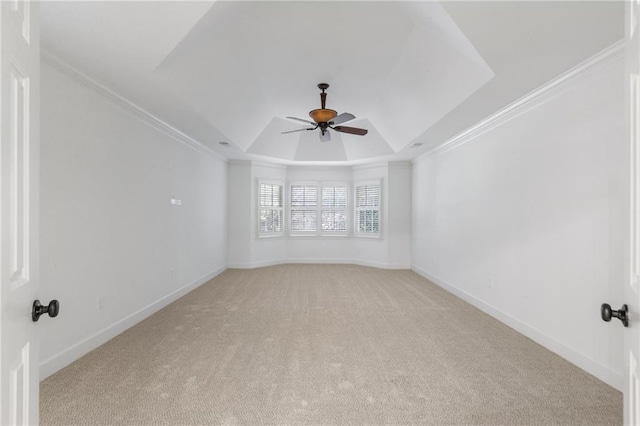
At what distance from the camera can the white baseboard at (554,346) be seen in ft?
8.27

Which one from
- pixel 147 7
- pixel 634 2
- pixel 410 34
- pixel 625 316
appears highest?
pixel 410 34

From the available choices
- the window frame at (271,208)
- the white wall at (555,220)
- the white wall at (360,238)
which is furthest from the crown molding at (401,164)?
the window frame at (271,208)

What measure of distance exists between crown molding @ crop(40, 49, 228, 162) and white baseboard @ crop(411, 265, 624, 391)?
462cm

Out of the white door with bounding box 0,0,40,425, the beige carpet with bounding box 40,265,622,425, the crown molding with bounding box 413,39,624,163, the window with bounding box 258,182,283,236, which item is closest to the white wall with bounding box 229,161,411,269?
the window with bounding box 258,182,283,236

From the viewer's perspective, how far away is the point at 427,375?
264 centimetres

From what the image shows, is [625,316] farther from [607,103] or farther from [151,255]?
[151,255]

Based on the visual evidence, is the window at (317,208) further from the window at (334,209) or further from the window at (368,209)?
the window at (368,209)

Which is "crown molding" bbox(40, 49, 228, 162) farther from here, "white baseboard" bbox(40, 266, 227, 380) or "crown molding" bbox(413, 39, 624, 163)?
"crown molding" bbox(413, 39, 624, 163)

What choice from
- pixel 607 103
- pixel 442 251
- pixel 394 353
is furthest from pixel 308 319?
pixel 607 103

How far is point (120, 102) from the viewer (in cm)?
355

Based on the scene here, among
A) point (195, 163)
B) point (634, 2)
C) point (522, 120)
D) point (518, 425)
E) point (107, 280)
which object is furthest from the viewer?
point (195, 163)

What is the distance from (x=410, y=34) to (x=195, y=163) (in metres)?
3.86

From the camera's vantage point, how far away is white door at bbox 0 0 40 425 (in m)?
0.90

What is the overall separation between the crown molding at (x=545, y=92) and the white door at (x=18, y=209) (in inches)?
131
